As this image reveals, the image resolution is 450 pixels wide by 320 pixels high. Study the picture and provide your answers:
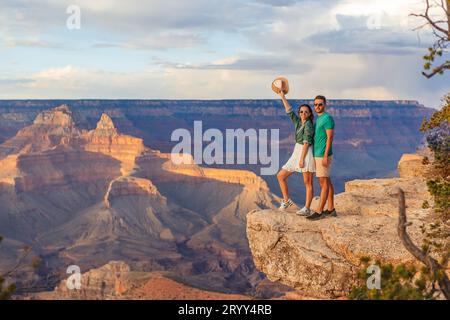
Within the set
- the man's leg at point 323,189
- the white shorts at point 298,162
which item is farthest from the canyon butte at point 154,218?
the white shorts at point 298,162

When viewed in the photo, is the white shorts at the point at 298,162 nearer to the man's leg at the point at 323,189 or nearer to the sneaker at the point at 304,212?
the man's leg at the point at 323,189

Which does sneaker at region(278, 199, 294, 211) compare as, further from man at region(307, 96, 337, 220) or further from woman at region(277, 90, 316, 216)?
man at region(307, 96, 337, 220)

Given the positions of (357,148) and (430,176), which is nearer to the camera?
(430,176)

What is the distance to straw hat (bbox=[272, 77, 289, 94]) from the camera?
1650 centimetres

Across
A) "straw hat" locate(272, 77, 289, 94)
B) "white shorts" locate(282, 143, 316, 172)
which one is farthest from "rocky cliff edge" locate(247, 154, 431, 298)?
"straw hat" locate(272, 77, 289, 94)

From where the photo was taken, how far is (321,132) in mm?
15594

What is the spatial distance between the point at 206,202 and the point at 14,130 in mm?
59903

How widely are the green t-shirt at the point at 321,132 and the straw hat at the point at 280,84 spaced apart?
1.34 m

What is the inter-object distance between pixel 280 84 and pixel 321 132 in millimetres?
1732

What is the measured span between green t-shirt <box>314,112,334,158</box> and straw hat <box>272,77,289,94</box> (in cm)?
134

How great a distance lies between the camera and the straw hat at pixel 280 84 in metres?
16.5

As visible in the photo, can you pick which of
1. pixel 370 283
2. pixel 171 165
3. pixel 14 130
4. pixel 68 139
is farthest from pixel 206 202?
pixel 370 283
